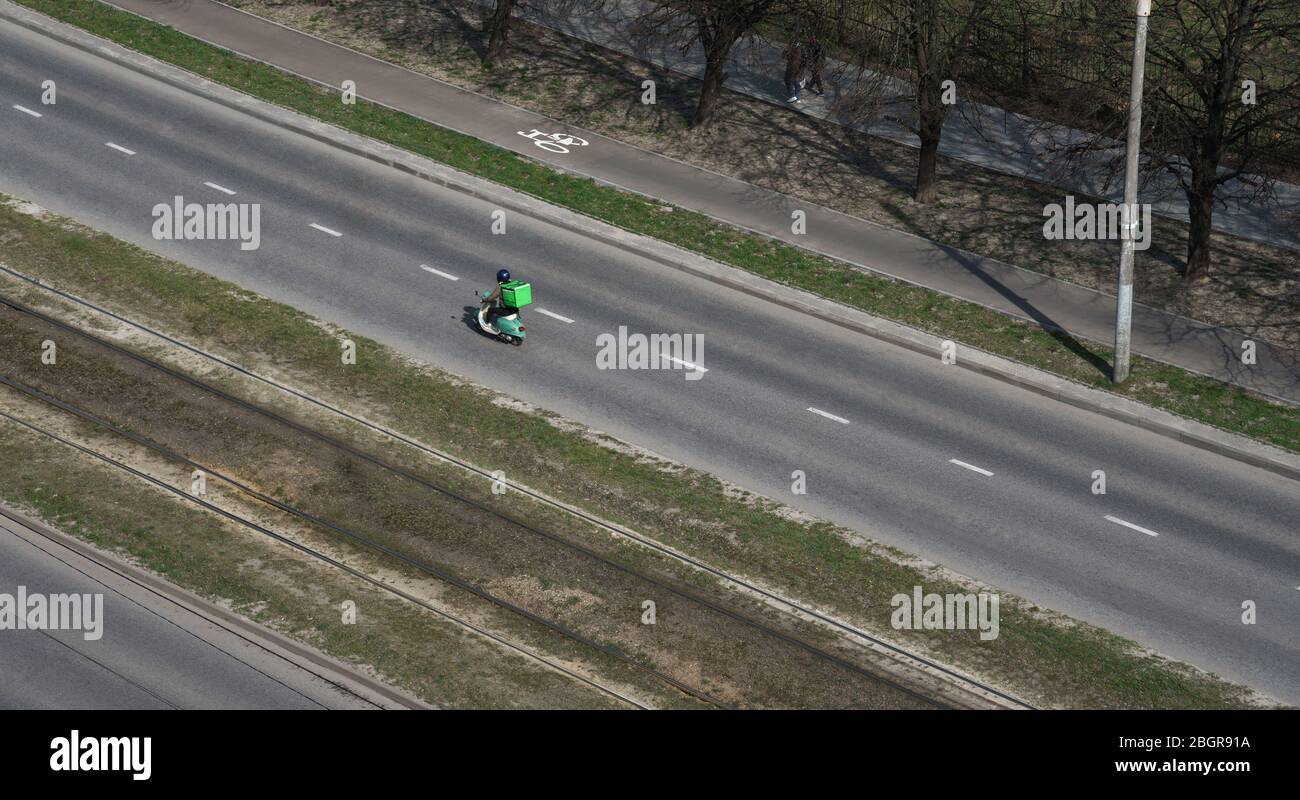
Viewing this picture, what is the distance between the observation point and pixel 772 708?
2283 cm

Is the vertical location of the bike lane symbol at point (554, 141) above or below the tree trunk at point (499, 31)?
below

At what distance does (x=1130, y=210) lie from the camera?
30.0 meters

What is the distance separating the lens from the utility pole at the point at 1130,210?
2912 cm

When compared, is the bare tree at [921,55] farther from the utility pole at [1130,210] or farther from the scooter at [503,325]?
the scooter at [503,325]

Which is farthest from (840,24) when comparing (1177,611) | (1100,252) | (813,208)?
(1177,611)

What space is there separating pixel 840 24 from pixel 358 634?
68.4 ft

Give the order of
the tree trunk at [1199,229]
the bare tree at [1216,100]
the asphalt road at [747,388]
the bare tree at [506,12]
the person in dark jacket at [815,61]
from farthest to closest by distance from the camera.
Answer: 1. the bare tree at [506,12]
2. the person in dark jacket at [815,61]
3. the tree trunk at [1199,229]
4. the bare tree at [1216,100]
5. the asphalt road at [747,388]

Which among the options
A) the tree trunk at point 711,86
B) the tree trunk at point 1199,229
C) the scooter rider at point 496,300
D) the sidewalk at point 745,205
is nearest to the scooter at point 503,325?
the scooter rider at point 496,300

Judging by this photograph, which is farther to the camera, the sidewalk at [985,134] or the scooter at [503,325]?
the sidewalk at [985,134]

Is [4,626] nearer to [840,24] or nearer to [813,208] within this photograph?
[813,208]

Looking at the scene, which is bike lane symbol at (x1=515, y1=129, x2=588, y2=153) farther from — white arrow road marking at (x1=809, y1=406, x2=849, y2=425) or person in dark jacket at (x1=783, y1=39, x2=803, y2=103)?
white arrow road marking at (x1=809, y1=406, x2=849, y2=425)

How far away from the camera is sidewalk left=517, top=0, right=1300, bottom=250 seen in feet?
120

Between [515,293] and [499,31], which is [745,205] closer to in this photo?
[515,293]

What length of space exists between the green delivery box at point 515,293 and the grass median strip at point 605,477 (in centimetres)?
194
